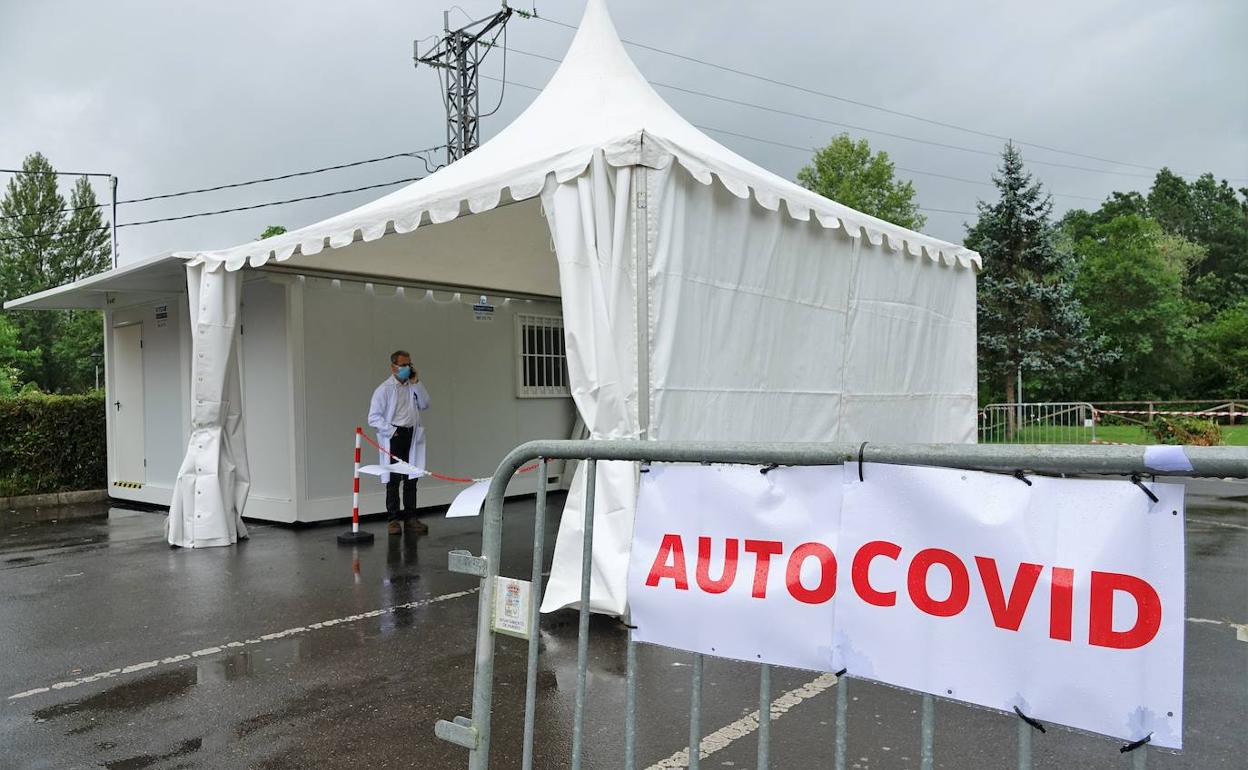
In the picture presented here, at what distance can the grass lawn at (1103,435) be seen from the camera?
70.0 feet

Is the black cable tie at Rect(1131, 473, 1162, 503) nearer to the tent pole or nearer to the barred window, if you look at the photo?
the tent pole

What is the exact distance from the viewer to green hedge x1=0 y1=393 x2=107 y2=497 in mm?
13508

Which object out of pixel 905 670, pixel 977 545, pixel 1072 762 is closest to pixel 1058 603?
pixel 977 545

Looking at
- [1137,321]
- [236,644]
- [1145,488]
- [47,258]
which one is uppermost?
[47,258]

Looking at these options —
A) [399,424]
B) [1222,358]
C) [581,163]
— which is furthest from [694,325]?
[1222,358]

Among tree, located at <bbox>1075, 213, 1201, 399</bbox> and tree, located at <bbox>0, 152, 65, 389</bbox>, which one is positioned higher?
tree, located at <bbox>0, 152, 65, 389</bbox>

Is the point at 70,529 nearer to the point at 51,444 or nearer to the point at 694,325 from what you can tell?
the point at 51,444

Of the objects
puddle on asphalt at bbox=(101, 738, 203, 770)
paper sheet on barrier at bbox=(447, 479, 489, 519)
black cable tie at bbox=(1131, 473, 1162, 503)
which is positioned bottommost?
puddle on asphalt at bbox=(101, 738, 203, 770)

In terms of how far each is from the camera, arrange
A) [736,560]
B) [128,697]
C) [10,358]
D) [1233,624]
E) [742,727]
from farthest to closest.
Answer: [10,358] < [1233,624] < [128,697] < [742,727] < [736,560]

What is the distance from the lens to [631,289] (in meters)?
5.96

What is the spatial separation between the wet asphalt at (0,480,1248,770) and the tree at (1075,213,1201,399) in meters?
35.3

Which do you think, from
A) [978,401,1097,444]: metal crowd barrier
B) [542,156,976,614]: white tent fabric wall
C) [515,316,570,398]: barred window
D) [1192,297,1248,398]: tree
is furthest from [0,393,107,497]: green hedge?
[1192,297,1248,398]: tree

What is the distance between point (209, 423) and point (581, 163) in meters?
5.57

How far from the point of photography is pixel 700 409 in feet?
20.7
